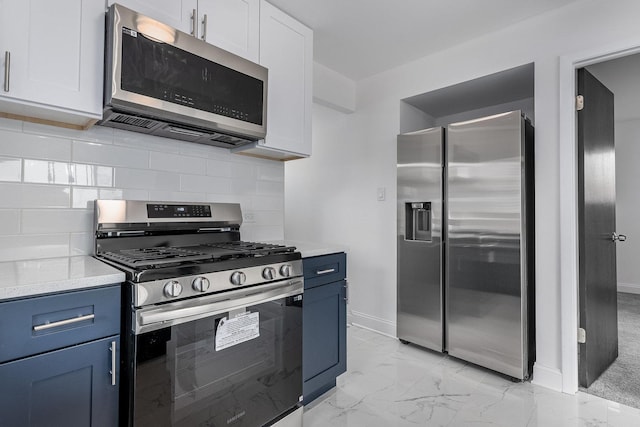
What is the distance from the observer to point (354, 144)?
134 inches

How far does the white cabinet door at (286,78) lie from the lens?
81.1 inches

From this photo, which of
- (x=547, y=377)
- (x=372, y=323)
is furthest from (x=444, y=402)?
(x=372, y=323)

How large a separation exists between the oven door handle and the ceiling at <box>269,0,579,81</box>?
1760 mm

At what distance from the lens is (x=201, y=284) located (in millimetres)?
1303

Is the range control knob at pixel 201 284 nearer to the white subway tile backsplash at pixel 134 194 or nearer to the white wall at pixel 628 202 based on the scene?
the white subway tile backsplash at pixel 134 194

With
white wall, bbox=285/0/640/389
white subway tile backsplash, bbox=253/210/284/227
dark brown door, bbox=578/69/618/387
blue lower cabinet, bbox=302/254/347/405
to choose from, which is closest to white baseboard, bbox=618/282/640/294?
dark brown door, bbox=578/69/618/387

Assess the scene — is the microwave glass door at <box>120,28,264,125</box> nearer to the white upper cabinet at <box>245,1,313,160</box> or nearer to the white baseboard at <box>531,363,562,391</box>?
the white upper cabinet at <box>245,1,313,160</box>

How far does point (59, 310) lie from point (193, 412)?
2.09ft

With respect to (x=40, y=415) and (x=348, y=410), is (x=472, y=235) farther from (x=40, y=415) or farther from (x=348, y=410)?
(x=40, y=415)

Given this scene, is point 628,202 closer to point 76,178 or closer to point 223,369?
point 223,369

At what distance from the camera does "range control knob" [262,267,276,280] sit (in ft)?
5.08

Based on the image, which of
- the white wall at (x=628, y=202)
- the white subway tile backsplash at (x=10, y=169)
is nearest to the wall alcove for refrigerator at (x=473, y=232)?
the white subway tile backsplash at (x=10, y=169)

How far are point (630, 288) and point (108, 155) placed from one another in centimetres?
627

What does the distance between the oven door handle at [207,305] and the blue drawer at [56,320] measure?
11 centimetres
